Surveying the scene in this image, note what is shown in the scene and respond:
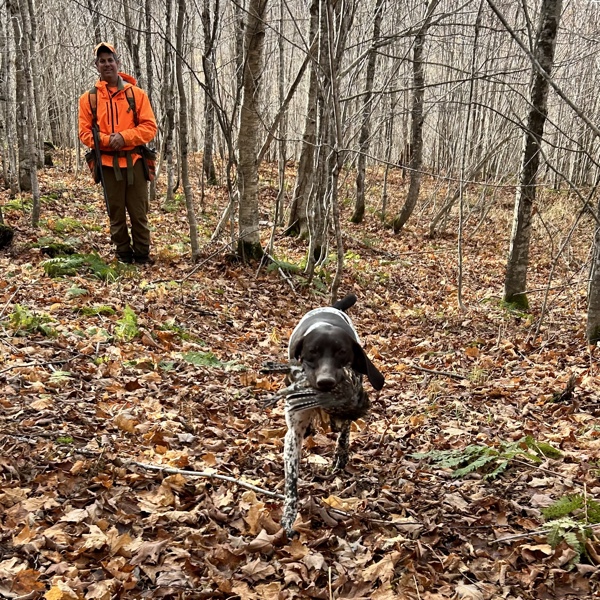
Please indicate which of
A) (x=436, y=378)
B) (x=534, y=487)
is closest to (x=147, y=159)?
(x=436, y=378)

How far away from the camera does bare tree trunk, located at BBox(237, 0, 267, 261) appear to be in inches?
300

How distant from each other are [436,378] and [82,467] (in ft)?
12.1

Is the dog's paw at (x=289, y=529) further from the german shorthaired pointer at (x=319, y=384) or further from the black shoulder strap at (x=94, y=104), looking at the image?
the black shoulder strap at (x=94, y=104)

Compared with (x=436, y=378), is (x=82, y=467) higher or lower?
higher

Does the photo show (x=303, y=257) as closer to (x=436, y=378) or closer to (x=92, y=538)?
(x=436, y=378)

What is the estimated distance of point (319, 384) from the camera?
278 centimetres

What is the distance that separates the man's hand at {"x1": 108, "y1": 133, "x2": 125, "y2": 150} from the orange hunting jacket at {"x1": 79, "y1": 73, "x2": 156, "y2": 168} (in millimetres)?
48

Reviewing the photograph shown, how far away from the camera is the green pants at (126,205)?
295 inches

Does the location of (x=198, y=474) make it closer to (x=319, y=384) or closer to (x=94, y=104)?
(x=319, y=384)

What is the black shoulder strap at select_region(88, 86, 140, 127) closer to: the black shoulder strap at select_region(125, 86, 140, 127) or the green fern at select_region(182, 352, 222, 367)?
the black shoulder strap at select_region(125, 86, 140, 127)

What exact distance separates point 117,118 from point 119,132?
0.19 meters

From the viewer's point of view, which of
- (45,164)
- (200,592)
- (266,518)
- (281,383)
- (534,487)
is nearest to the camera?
(200,592)

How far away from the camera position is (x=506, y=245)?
1528cm

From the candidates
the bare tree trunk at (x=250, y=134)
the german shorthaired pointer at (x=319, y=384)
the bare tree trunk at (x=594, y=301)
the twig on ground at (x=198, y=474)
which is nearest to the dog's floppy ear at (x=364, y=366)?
the german shorthaired pointer at (x=319, y=384)
